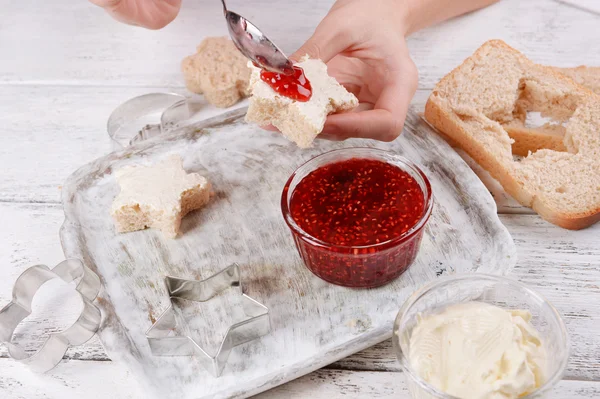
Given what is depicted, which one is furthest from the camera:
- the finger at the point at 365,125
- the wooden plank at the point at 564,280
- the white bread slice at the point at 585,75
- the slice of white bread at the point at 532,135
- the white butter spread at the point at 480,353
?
the white bread slice at the point at 585,75

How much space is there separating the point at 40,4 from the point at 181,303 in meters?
3.00

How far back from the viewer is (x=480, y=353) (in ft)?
6.74

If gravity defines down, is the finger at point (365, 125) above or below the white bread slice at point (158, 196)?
above

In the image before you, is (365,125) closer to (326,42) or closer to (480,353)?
(326,42)

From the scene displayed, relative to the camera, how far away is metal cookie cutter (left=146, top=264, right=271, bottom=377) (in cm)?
239

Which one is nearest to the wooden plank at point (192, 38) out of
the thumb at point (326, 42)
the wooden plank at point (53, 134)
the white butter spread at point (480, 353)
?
the wooden plank at point (53, 134)

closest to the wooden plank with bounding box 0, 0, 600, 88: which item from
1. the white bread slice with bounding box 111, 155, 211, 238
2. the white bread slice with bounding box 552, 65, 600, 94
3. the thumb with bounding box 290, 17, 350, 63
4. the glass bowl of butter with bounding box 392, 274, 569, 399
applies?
the white bread slice with bounding box 552, 65, 600, 94

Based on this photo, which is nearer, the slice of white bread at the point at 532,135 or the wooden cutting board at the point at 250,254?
the wooden cutting board at the point at 250,254

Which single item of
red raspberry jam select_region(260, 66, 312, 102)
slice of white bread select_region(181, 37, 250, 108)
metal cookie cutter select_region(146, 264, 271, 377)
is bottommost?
metal cookie cutter select_region(146, 264, 271, 377)

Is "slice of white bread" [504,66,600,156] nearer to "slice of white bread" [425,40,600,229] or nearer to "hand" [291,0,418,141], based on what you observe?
"slice of white bread" [425,40,600,229]

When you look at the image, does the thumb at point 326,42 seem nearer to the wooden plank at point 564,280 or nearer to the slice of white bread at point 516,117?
the slice of white bread at point 516,117

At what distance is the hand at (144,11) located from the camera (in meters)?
3.41

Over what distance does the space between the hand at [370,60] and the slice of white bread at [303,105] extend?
0.33ft

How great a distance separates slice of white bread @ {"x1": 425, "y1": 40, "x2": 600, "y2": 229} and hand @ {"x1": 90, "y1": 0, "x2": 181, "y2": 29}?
1635 millimetres
